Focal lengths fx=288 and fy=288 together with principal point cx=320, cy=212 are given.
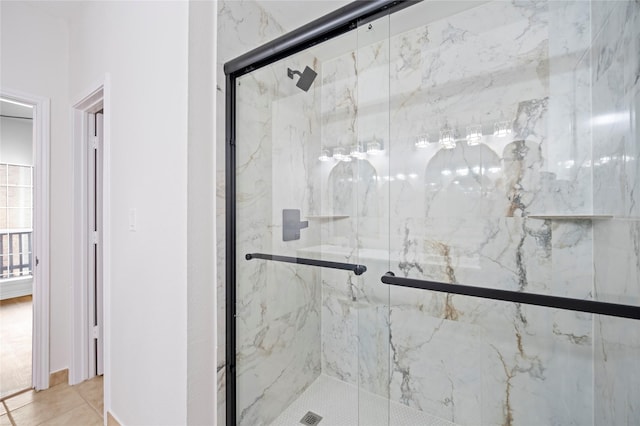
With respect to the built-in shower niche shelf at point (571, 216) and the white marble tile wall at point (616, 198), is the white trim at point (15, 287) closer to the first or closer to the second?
the built-in shower niche shelf at point (571, 216)

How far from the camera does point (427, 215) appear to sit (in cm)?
176

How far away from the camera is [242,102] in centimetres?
156

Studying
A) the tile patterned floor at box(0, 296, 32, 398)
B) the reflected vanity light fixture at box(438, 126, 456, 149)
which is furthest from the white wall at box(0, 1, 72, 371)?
the reflected vanity light fixture at box(438, 126, 456, 149)

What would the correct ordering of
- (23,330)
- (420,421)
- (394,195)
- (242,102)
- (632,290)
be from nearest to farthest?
(632,290) → (242,102) → (420,421) → (394,195) → (23,330)

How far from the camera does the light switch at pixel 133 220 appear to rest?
1.55 metres

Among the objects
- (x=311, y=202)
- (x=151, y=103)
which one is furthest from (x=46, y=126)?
(x=311, y=202)

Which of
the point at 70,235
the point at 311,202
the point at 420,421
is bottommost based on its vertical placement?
the point at 420,421

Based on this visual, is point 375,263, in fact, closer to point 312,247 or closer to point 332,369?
point 312,247

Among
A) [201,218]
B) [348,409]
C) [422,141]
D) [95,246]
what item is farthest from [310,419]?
[95,246]

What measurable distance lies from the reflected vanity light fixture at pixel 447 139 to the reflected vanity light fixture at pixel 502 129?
211mm

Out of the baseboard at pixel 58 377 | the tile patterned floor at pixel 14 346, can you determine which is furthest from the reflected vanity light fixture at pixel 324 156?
the tile patterned floor at pixel 14 346

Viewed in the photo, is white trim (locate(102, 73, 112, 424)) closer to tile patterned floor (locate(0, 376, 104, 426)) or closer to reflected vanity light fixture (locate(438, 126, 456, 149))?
tile patterned floor (locate(0, 376, 104, 426))

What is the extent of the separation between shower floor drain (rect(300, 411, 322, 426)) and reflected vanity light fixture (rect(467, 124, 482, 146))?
6.02ft

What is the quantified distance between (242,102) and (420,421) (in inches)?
83.6
